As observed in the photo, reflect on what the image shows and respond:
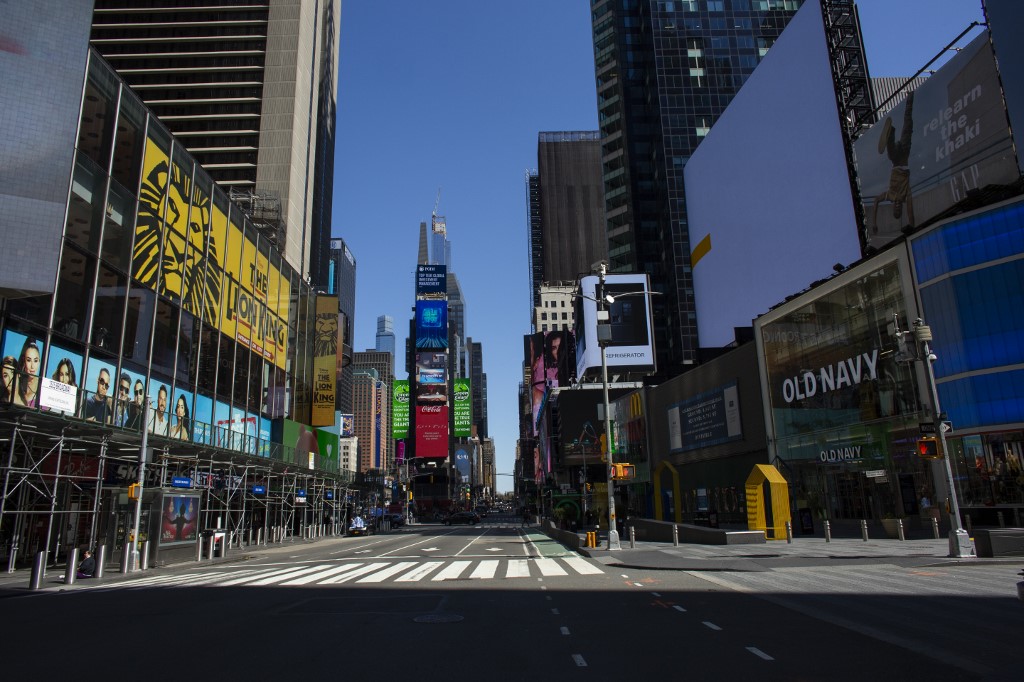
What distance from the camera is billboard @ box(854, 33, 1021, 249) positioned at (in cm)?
3578

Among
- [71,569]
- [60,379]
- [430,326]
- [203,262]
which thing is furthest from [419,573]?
[430,326]

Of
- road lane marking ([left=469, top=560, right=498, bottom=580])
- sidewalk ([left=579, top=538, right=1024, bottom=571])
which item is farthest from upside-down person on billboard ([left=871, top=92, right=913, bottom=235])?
road lane marking ([left=469, top=560, right=498, bottom=580])

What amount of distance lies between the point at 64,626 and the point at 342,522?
178 ft

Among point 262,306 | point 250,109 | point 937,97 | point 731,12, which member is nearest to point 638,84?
point 731,12

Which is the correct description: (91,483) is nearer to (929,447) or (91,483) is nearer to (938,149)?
(929,447)

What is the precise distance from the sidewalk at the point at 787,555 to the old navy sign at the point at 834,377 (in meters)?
9.56

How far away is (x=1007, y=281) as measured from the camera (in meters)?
28.5

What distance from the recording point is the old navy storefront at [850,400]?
3166 cm

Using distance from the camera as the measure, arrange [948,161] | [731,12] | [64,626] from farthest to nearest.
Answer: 1. [731,12]
2. [948,161]
3. [64,626]

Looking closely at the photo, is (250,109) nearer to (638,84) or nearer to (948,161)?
(638,84)

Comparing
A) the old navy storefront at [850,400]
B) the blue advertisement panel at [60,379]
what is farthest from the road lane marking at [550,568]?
the blue advertisement panel at [60,379]

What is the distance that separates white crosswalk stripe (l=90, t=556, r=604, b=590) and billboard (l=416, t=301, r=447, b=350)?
436 feet

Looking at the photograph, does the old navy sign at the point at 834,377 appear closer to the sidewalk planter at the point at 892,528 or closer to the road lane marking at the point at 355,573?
the sidewalk planter at the point at 892,528

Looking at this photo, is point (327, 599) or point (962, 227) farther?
point (962, 227)
